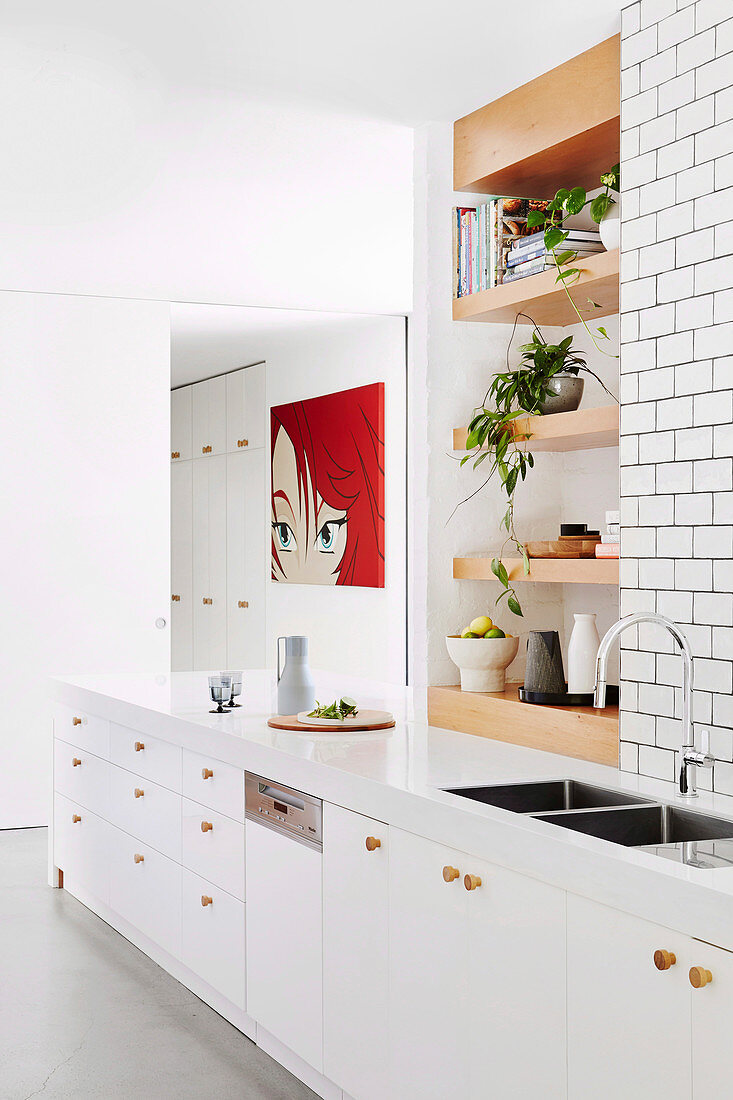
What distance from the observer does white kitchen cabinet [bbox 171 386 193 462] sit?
8.77 metres

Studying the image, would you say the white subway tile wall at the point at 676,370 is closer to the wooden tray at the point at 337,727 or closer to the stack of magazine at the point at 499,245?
the stack of magazine at the point at 499,245

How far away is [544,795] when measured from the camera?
263 centimetres

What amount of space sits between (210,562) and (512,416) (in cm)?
517

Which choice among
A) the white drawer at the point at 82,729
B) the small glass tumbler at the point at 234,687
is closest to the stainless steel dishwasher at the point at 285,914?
the small glass tumbler at the point at 234,687

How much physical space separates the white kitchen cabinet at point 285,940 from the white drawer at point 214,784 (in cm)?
9

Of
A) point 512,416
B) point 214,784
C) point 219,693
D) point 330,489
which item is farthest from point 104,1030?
point 330,489

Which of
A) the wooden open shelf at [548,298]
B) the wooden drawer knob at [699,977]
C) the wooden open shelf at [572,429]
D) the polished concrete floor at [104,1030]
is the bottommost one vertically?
the polished concrete floor at [104,1030]

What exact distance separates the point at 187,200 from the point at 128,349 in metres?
1.23

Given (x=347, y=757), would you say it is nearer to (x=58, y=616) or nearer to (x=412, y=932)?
(x=412, y=932)

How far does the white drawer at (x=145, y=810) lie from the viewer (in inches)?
138

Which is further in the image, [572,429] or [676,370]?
[572,429]

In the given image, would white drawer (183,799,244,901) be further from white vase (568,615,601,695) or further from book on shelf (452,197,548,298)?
book on shelf (452,197,548,298)

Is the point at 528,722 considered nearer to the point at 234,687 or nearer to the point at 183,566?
the point at 234,687

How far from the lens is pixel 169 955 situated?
365 centimetres
